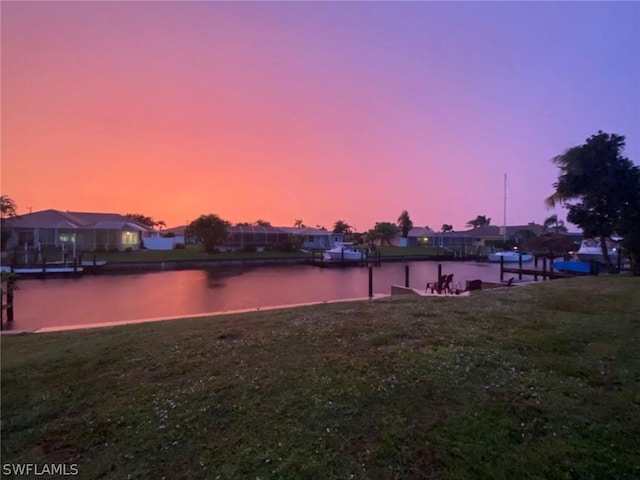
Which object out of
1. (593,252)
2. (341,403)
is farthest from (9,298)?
(593,252)

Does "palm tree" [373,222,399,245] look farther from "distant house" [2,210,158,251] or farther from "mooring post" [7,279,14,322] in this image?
"mooring post" [7,279,14,322]

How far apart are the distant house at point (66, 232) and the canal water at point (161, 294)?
15068 mm

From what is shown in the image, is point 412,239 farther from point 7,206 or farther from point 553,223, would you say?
point 7,206

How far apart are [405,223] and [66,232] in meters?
59.7

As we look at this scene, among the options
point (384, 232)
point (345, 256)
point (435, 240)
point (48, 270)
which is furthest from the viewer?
point (384, 232)

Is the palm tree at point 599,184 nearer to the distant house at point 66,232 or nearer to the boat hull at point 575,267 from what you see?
the boat hull at point 575,267

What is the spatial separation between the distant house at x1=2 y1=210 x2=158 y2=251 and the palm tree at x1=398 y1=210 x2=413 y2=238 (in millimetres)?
51894

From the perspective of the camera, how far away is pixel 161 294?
21.1 meters

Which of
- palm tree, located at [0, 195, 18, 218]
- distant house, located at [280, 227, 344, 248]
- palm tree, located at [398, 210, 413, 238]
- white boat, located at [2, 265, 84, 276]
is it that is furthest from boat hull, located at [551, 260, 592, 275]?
palm tree, located at [398, 210, 413, 238]

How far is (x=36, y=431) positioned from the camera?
328 cm

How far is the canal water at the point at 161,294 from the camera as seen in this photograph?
1547 centimetres

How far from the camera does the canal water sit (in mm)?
15467

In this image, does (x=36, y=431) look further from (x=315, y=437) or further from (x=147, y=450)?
(x=315, y=437)

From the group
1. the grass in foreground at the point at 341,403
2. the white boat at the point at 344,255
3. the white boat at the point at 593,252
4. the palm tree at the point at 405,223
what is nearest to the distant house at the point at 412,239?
the palm tree at the point at 405,223
